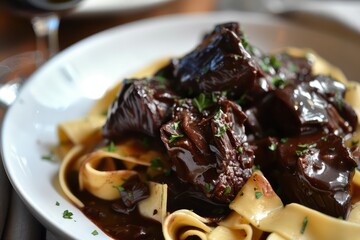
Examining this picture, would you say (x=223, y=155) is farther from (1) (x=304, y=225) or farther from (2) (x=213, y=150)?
(1) (x=304, y=225)

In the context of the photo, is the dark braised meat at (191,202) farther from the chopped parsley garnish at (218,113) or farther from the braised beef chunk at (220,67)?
the braised beef chunk at (220,67)

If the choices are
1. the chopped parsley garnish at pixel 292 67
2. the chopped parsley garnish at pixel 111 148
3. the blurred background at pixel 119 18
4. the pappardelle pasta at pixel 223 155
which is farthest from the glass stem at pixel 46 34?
the chopped parsley garnish at pixel 292 67

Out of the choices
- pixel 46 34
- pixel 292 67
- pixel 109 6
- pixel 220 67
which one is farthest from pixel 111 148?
pixel 109 6

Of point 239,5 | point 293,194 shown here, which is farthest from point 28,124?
point 239,5

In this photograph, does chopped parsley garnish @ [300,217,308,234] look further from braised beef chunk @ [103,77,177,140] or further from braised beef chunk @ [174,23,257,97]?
braised beef chunk @ [103,77,177,140]

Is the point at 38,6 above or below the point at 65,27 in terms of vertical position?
above

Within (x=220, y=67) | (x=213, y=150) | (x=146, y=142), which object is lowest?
(x=146, y=142)

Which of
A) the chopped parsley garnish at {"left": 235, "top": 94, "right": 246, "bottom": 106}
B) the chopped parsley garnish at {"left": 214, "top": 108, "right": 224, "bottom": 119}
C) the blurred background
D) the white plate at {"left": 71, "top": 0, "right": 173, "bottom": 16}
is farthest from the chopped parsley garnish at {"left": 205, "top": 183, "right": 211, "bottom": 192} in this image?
the white plate at {"left": 71, "top": 0, "right": 173, "bottom": 16}
